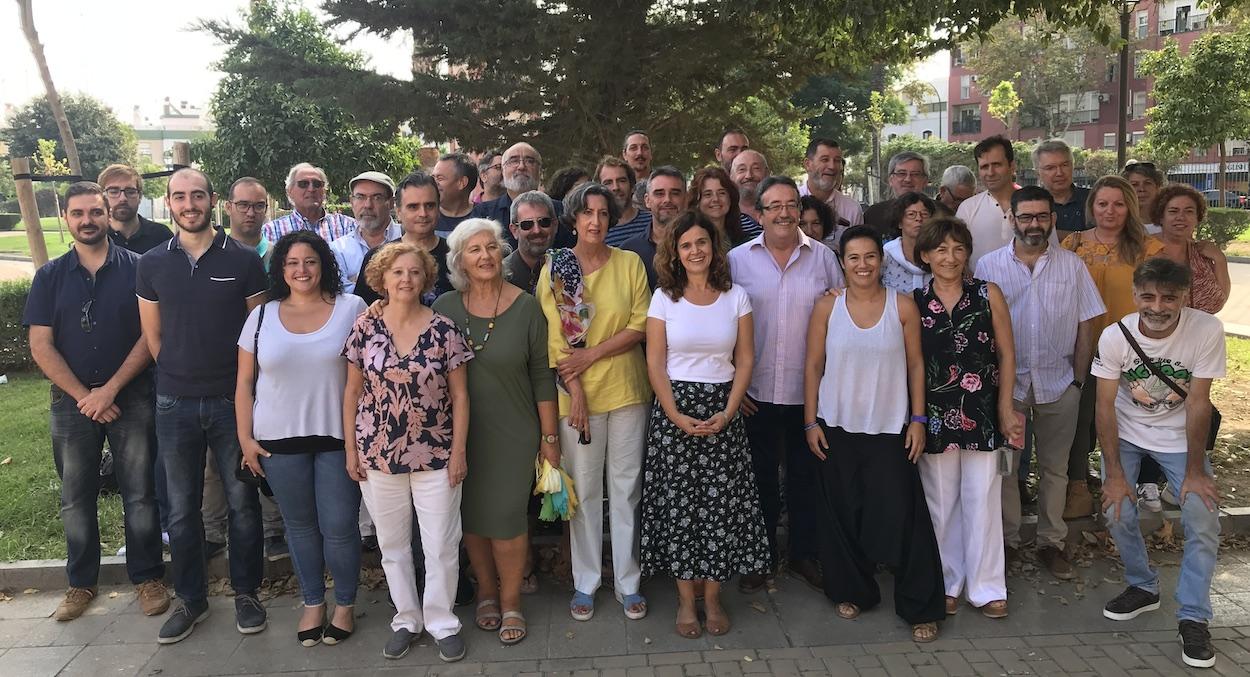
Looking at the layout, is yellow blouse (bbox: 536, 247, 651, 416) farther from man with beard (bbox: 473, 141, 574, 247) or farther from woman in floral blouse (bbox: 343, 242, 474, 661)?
man with beard (bbox: 473, 141, 574, 247)

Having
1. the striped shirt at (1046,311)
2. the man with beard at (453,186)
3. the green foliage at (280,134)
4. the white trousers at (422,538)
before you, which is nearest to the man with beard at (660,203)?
the man with beard at (453,186)

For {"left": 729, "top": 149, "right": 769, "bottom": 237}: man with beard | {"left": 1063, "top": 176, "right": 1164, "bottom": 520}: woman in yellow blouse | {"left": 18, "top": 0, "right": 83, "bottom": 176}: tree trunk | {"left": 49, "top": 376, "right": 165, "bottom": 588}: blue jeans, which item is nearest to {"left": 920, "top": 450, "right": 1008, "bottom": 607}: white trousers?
{"left": 1063, "top": 176, "right": 1164, "bottom": 520}: woman in yellow blouse

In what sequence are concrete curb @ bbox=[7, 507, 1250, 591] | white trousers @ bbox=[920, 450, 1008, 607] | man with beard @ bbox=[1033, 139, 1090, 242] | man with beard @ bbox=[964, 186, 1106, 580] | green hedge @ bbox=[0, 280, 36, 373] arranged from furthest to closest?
1. green hedge @ bbox=[0, 280, 36, 373]
2. man with beard @ bbox=[1033, 139, 1090, 242]
3. concrete curb @ bbox=[7, 507, 1250, 591]
4. man with beard @ bbox=[964, 186, 1106, 580]
5. white trousers @ bbox=[920, 450, 1008, 607]

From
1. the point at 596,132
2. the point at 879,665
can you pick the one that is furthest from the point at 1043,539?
the point at 596,132

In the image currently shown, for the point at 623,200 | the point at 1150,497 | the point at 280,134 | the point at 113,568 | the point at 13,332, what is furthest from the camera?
the point at 280,134

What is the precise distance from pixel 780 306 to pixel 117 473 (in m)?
3.60

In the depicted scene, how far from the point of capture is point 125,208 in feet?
17.3

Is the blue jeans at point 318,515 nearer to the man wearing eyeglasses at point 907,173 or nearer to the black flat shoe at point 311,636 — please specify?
the black flat shoe at point 311,636

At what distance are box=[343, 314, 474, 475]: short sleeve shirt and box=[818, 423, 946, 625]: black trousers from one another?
75.3 inches

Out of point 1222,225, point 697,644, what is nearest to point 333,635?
point 697,644

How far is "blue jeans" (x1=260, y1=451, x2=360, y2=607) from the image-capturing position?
375 centimetres

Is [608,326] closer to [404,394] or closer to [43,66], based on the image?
[404,394]

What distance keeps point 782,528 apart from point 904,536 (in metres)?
1.03

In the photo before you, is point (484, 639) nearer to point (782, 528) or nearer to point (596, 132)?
point (782, 528)
